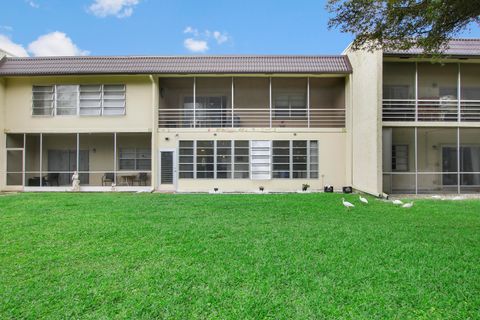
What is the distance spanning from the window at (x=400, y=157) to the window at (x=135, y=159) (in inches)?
488

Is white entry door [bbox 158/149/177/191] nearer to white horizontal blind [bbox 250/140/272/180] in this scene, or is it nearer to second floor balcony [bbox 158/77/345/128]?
second floor balcony [bbox 158/77/345/128]

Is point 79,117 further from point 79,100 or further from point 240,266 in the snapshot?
point 240,266

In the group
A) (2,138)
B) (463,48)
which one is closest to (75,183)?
(2,138)

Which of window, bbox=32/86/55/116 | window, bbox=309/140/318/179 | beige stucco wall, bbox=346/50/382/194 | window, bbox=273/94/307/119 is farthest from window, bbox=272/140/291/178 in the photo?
window, bbox=32/86/55/116

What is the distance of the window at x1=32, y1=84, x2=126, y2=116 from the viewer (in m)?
16.4

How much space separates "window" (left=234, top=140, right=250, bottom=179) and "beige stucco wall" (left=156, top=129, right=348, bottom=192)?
0.23 meters

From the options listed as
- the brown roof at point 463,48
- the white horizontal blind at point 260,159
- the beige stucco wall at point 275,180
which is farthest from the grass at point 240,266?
the brown roof at point 463,48

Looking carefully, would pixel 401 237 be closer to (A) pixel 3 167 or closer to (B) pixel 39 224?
(B) pixel 39 224

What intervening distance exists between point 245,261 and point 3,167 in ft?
53.8

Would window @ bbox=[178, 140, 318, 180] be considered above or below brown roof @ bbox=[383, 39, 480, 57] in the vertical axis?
below

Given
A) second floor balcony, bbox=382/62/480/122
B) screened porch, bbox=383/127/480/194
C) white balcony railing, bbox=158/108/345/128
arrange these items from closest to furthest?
second floor balcony, bbox=382/62/480/122
screened porch, bbox=383/127/480/194
white balcony railing, bbox=158/108/345/128

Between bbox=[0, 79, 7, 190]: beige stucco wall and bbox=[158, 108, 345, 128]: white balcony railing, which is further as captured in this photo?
bbox=[158, 108, 345, 128]: white balcony railing

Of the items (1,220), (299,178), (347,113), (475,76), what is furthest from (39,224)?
(475,76)

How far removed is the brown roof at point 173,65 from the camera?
1559 cm
